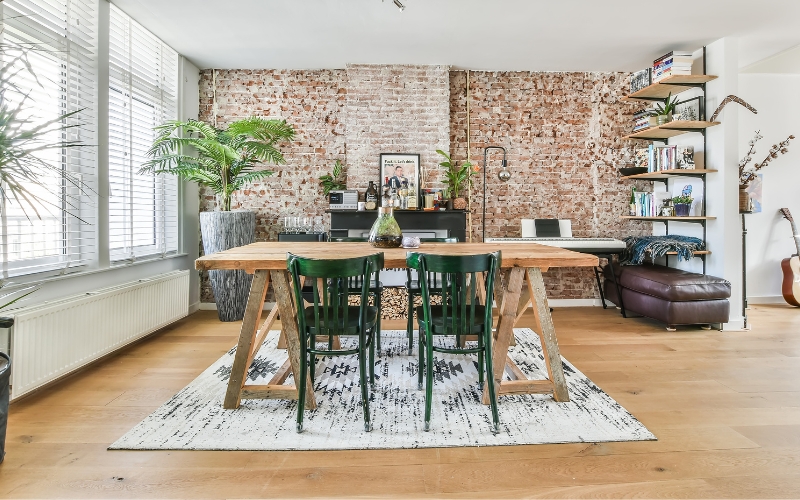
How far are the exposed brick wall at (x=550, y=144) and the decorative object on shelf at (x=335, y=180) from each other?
4.51ft

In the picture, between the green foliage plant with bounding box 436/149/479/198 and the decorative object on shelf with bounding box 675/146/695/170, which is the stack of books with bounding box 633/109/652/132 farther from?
the green foliage plant with bounding box 436/149/479/198

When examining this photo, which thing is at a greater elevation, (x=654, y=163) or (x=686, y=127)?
(x=686, y=127)

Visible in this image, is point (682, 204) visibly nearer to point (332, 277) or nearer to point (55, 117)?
point (332, 277)

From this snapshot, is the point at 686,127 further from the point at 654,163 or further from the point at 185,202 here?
the point at 185,202

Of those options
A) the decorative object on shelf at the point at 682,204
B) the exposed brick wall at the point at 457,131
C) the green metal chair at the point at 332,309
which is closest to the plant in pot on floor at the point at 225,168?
the exposed brick wall at the point at 457,131

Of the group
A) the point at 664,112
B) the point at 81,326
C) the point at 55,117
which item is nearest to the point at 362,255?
the point at 81,326

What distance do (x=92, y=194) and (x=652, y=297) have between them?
5111 millimetres

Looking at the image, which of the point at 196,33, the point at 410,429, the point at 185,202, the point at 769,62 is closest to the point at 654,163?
the point at 769,62

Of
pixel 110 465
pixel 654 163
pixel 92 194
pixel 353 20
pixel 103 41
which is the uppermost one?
pixel 353 20

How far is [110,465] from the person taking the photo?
1.96 meters

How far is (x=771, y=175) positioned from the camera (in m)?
5.60

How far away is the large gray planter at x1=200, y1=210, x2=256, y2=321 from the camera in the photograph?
4.57m

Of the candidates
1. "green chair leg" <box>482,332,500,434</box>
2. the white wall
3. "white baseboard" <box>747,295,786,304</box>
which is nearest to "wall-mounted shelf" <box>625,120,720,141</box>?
the white wall

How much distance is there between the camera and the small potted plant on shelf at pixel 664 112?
473cm
